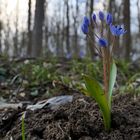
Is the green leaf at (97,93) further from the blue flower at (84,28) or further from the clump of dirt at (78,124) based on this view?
the blue flower at (84,28)

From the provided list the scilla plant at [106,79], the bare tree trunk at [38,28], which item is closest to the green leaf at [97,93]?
the scilla plant at [106,79]

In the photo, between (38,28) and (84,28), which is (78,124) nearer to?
(84,28)

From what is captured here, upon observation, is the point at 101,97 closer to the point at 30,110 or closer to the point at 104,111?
the point at 104,111

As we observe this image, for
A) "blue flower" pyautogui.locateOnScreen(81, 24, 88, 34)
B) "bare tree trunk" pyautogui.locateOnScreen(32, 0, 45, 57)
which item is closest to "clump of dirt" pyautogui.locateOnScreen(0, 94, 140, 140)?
"blue flower" pyautogui.locateOnScreen(81, 24, 88, 34)

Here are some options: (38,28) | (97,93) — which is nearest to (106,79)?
(97,93)

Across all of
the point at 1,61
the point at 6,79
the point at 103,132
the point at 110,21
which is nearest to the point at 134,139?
the point at 103,132

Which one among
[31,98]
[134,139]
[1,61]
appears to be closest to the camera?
[134,139]
